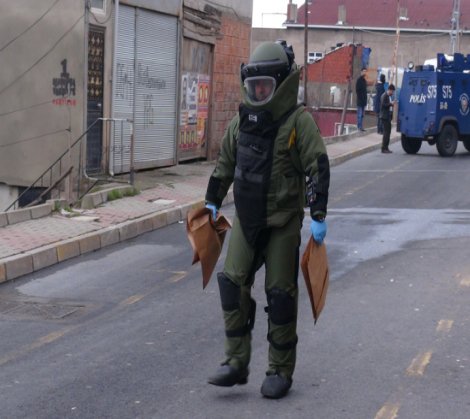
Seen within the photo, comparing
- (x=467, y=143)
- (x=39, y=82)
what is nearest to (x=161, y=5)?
(x=39, y=82)

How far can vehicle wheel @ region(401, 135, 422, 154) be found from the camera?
1024 inches

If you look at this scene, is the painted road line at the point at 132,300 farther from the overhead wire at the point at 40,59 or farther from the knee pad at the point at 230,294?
the overhead wire at the point at 40,59

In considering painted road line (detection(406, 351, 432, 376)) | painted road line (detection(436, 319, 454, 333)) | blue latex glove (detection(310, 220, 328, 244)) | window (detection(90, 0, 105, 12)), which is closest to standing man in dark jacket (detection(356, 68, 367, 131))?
window (detection(90, 0, 105, 12))

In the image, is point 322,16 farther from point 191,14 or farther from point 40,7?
point 40,7

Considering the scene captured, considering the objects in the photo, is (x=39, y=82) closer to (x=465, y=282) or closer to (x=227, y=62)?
(x=227, y=62)

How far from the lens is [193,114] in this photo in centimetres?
2164

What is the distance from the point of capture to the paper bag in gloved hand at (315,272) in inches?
237

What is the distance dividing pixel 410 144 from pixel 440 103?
1872 millimetres

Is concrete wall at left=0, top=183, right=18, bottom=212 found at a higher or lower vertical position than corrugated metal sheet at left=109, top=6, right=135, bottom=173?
lower

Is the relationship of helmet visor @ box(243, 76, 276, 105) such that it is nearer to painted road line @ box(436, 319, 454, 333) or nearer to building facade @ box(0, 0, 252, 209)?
painted road line @ box(436, 319, 454, 333)

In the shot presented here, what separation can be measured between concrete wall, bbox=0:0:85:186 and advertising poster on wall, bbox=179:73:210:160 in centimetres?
458

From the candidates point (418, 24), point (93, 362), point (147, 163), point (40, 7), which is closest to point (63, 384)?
point (93, 362)

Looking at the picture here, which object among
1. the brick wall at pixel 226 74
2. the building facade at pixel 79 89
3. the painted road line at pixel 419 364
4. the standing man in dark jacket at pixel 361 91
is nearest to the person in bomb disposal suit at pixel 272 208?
the painted road line at pixel 419 364

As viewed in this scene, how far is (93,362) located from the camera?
22.8 feet
